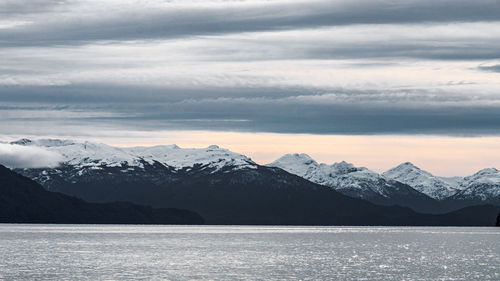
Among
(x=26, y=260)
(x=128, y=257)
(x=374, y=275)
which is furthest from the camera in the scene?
(x=128, y=257)

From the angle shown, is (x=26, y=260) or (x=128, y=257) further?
(x=128, y=257)

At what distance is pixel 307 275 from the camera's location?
144 meters

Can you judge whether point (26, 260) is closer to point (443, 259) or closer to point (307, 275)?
point (307, 275)

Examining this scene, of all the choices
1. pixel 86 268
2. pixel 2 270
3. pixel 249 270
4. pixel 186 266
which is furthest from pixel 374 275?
pixel 2 270

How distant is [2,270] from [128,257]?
145 feet

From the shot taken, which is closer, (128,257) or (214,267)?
(214,267)

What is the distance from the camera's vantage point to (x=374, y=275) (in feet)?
472

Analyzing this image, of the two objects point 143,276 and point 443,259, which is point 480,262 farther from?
point 143,276

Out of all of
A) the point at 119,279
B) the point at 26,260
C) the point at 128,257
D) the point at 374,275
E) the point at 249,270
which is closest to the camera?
the point at 119,279

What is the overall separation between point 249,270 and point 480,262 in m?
55.5

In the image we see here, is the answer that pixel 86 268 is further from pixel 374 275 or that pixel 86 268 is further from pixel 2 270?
pixel 374 275

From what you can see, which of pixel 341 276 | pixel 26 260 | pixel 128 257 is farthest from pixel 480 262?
pixel 26 260

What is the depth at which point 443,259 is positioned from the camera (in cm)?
19375

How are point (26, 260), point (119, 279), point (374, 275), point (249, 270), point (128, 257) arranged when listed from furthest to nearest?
point (128, 257)
point (26, 260)
point (249, 270)
point (374, 275)
point (119, 279)
